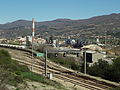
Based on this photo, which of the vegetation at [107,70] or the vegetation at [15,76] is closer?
the vegetation at [15,76]

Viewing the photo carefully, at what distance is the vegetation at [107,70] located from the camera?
1212 inches

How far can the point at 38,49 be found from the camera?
58094 millimetres

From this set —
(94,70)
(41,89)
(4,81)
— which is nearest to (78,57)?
(94,70)

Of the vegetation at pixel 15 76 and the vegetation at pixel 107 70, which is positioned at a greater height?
the vegetation at pixel 15 76

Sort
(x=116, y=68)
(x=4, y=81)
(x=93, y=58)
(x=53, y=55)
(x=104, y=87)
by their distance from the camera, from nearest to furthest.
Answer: (x=4, y=81) < (x=104, y=87) < (x=116, y=68) < (x=93, y=58) < (x=53, y=55)

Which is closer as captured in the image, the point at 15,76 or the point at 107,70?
the point at 15,76

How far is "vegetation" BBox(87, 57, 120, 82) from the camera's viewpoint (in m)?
30.8

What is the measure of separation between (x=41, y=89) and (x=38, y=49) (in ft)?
136

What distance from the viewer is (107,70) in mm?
32594

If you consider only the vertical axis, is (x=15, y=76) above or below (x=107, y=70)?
above

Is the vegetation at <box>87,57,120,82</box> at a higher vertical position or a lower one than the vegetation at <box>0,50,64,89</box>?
lower

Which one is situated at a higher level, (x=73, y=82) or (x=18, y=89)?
(x=18, y=89)

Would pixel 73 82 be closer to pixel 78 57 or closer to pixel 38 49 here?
pixel 78 57

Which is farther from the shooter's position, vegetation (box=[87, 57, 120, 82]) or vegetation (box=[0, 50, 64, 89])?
vegetation (box=[87, 57, 120, 82])
